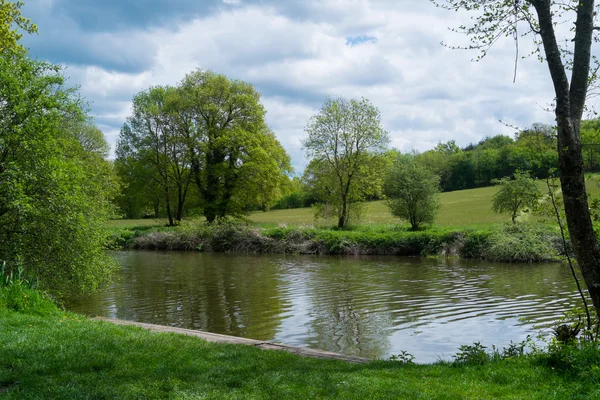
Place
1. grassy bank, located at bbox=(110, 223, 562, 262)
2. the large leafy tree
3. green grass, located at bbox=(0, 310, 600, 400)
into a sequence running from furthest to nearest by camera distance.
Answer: grassy bank, located at bbox=(110, 223, 562, 262) < the large leafy tree < green grass, located at bbox=(0, 310, 600, 400)

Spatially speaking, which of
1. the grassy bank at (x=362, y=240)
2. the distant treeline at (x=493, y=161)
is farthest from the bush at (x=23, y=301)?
the grassy bank at (x=362, y=240)

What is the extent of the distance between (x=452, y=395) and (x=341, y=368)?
1.77 meters

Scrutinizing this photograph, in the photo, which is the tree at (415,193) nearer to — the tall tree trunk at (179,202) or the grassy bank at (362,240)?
the grassy bank at (362,240)

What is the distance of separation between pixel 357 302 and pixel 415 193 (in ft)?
62.0

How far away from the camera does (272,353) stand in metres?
7.49

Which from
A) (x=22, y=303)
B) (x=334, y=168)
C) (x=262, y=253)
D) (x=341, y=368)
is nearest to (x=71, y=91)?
(x=22, y=303)

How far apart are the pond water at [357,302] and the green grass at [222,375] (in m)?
1.97

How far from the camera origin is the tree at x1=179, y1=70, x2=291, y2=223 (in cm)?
3994

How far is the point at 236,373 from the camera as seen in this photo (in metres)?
6.12

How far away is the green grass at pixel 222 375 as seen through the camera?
5.26 m

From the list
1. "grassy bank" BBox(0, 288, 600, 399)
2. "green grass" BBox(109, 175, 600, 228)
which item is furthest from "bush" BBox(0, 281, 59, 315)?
"green grass" BBox(109, 175, 600, 228)

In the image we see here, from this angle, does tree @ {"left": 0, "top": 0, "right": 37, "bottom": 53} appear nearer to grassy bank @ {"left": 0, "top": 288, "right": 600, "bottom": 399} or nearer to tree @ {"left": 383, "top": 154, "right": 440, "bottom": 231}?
grassy bank @ {"left": 0, "top": 288, "right": 600, "bottom": 399}

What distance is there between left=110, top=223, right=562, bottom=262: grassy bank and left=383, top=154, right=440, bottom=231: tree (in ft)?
4.50

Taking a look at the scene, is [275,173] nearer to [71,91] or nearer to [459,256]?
[459,256]
